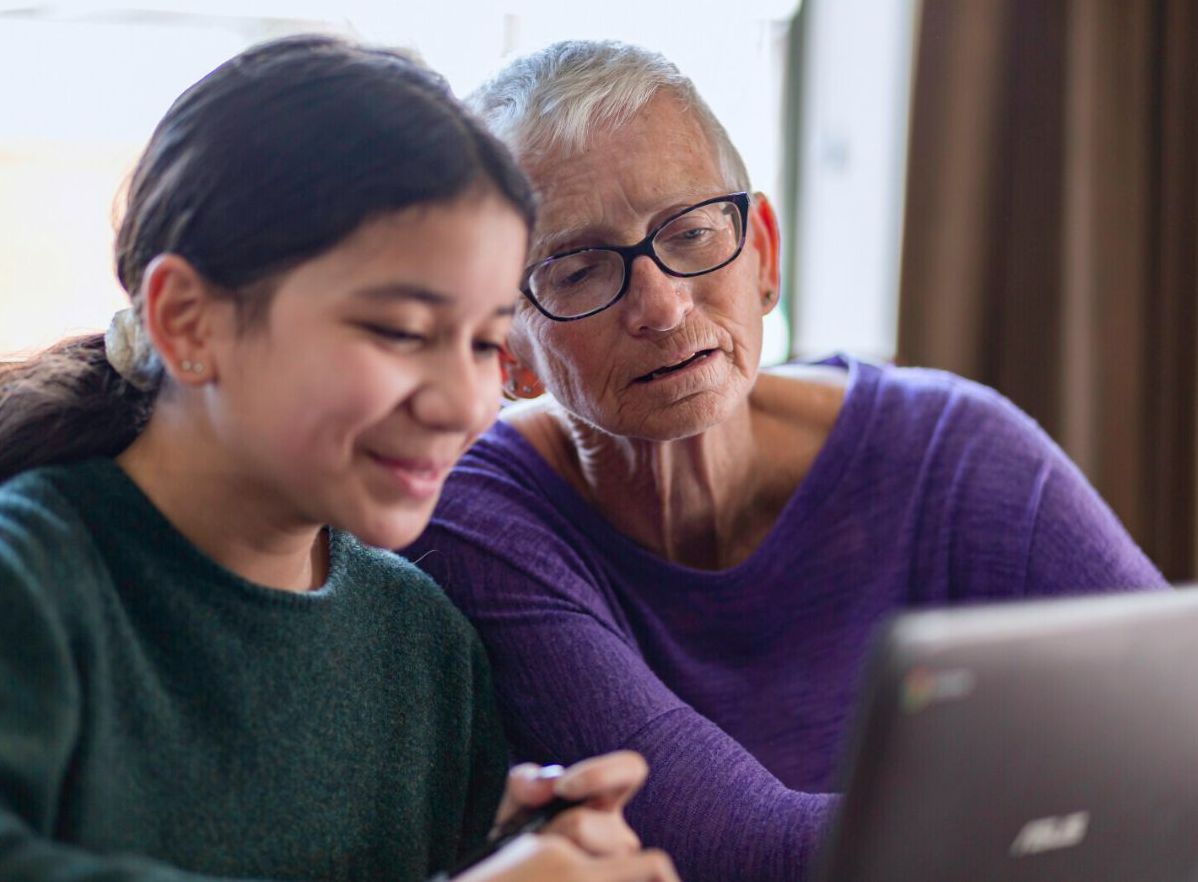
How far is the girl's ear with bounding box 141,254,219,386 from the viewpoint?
3.01 feet

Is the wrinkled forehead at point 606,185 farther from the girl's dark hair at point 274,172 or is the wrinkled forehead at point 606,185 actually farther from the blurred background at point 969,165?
the blurred background at point 969,165

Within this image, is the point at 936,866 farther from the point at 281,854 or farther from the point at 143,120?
the point at 143,120

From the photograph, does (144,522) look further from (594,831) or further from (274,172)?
(594,831)

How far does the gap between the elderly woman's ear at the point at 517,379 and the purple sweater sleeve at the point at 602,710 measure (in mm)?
129

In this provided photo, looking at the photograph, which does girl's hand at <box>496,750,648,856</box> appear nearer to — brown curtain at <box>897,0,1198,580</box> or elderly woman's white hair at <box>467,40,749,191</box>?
elderly woman's white hair at <box>467,40,749,191</box>

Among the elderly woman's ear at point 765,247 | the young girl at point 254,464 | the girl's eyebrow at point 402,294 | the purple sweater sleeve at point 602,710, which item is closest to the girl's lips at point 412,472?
the young girl at point 254,464

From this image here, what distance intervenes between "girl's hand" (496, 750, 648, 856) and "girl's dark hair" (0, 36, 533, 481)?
0.38m

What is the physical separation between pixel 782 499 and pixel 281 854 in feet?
2.42

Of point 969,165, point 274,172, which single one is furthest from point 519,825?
point 969,165

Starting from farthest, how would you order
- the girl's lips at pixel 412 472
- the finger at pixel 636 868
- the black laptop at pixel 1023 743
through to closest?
the girl's lips at pixel 412 472
the finger at pixel 636 868
the black laptop at pixel 1023 743

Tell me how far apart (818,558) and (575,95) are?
0.55 meters

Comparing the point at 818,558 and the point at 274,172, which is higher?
the point at 274,172

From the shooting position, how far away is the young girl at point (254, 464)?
88cm

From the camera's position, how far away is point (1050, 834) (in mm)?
814
